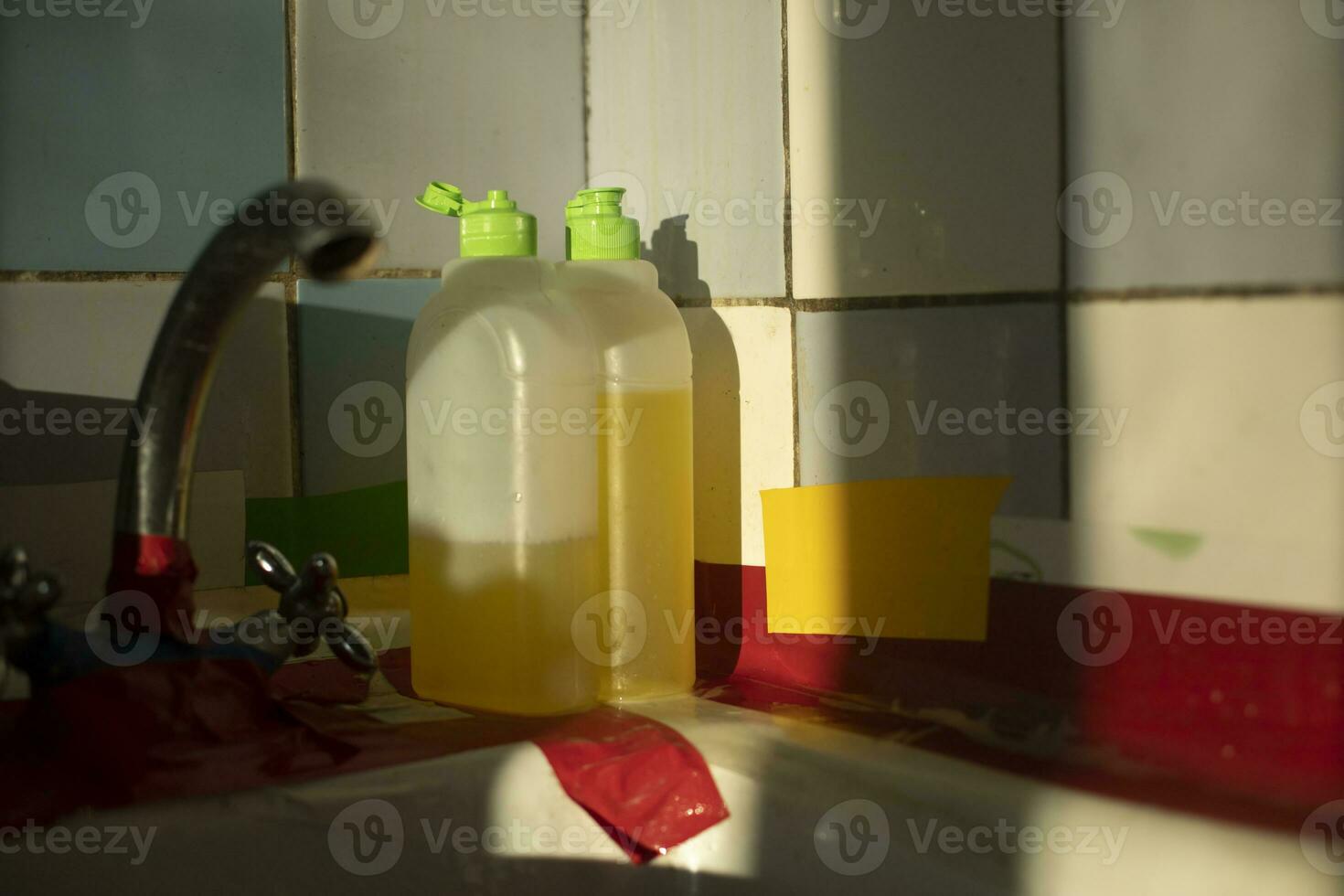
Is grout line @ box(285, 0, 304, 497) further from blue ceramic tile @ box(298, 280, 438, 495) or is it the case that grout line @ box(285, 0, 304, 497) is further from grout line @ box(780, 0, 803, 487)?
grout line @ box(780, 0, 803, 487)

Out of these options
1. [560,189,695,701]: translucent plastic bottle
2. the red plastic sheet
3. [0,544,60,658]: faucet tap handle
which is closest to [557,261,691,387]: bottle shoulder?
[560,189,695,701]: translucent plastic bottle

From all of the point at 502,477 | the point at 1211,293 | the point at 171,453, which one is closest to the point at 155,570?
the point at 171,453

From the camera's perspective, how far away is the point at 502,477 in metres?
0.64

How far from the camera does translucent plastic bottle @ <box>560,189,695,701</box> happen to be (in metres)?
0.69

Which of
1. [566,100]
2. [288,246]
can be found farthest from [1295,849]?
[566,100]

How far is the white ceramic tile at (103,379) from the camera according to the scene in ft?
2.28

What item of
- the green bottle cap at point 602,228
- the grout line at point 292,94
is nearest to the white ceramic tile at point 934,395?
the green bottle cap at point 602,228

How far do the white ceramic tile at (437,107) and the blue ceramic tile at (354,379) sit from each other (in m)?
0.03

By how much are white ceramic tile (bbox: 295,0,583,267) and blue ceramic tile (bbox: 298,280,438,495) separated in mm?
32

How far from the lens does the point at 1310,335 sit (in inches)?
19.1

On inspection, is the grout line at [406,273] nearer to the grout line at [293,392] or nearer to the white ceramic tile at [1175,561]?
the grout line at [293,392]

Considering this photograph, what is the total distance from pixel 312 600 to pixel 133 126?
1.10 feet

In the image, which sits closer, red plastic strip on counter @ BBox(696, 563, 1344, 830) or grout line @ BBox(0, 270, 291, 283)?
red plastic strip on counter @ BBox(696, 563, 1344, 830)

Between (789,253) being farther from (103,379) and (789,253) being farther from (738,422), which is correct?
(103,379)
